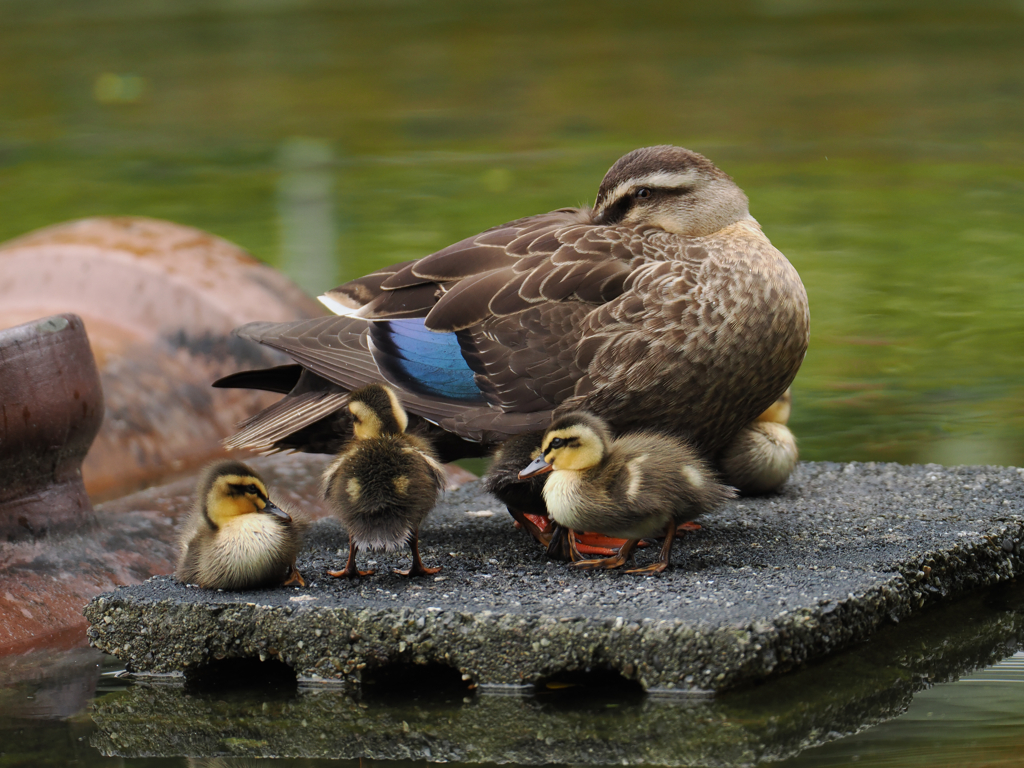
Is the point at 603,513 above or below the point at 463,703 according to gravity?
above

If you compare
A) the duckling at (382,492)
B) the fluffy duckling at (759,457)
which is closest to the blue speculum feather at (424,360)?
the duckling at (382,492)

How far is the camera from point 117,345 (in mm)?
4945

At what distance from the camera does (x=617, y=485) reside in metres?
3.12

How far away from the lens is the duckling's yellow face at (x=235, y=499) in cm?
306

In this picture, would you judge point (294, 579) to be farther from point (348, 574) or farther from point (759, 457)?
point (759, 457)

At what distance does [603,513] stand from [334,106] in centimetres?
1034

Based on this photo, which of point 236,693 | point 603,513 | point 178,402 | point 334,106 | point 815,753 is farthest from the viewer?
point 334,106

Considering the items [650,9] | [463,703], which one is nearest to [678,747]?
[463,703]

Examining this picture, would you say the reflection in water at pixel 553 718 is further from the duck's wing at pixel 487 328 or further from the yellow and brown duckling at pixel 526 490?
the duck's wing at pixel 487 328

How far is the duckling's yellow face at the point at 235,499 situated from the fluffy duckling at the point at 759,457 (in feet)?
4.33

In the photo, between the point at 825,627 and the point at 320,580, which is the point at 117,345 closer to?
the point at 320,580

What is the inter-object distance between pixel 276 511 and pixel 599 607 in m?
0.75

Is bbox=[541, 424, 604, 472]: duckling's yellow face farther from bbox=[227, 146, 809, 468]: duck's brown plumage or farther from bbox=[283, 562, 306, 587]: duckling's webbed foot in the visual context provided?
bbox=[283, 562, 306, 587]: duckling's webbed foot

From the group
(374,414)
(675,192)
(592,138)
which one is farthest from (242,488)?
(592,138)
